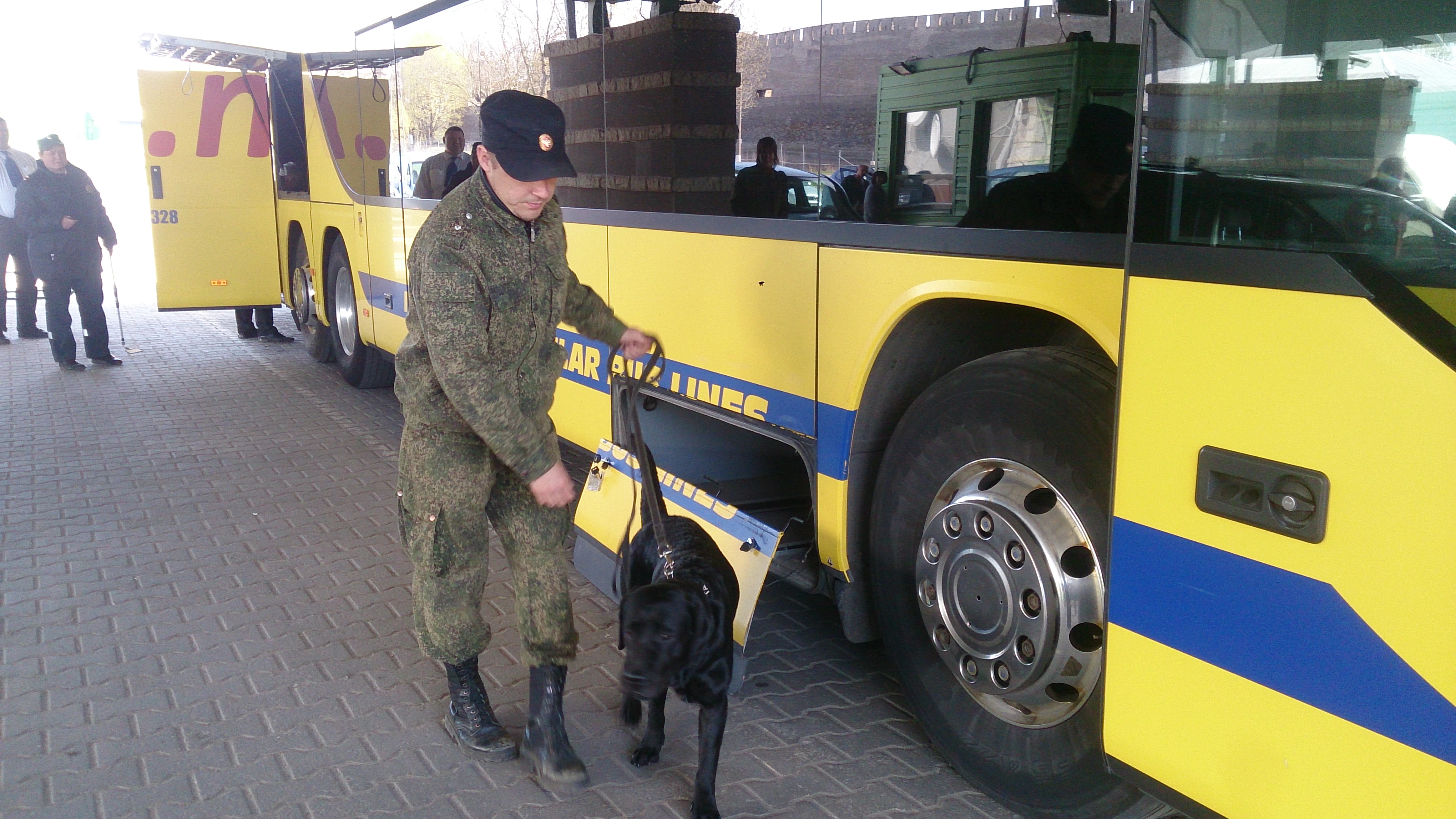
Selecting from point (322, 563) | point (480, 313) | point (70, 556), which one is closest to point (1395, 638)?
point (480, 313)

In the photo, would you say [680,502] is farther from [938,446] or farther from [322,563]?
[322,563]

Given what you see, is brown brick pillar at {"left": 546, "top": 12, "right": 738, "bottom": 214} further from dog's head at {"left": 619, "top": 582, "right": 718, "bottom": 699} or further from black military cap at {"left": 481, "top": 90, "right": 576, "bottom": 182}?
dog's head at {"left": 619, "top": 582, "right": 718, "bottom": 699}

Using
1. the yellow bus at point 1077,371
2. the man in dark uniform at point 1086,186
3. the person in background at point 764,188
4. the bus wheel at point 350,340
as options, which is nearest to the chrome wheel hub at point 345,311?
the bus wheel at point 350,340

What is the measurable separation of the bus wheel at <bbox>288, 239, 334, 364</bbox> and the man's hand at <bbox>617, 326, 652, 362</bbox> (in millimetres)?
7035

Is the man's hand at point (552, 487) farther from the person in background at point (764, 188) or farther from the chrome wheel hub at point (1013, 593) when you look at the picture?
the person in background at point (764, 188)

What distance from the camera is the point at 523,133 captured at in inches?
106

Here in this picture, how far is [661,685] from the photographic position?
8.76 feet

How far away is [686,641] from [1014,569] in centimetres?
83

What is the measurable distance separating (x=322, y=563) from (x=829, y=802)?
283 cm

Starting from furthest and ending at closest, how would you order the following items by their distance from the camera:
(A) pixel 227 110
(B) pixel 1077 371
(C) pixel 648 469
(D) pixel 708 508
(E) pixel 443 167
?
(A) pixel 227 110 → (E) pixel 443 167 → (D) pixel 708 508 → (C) pixel 648 469 → (B) pixel 1077 371

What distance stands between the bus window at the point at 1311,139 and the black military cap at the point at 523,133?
4.58 ft

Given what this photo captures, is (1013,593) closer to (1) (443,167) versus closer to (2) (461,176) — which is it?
(2) (461,176)

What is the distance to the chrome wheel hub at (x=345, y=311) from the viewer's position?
8609 mm

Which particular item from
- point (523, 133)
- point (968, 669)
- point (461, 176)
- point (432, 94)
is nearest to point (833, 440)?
point (968, 669)
